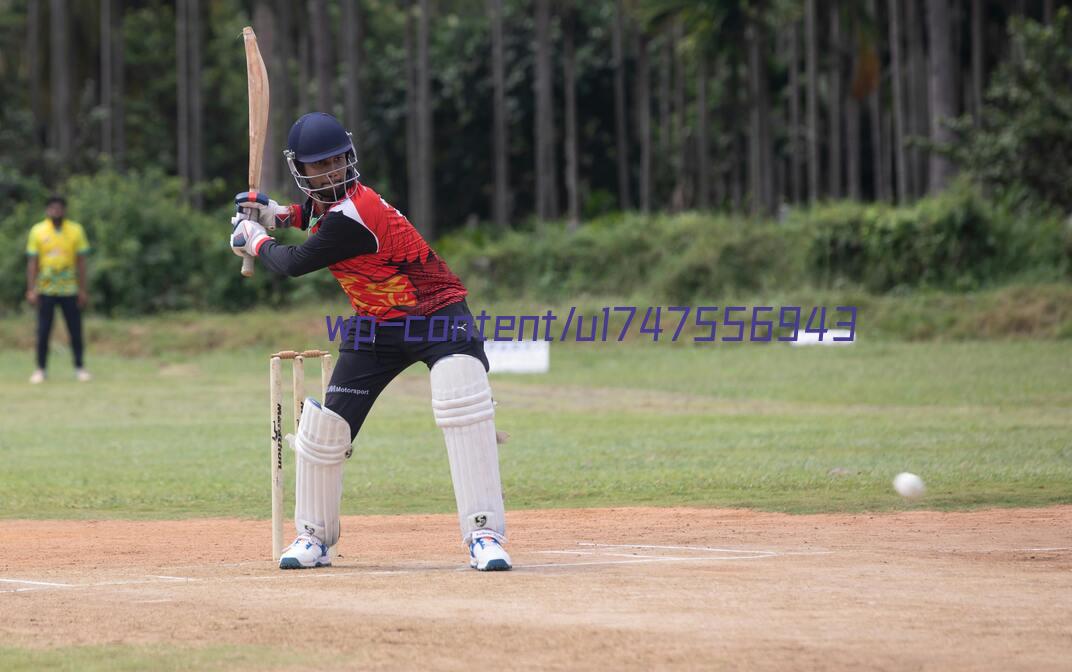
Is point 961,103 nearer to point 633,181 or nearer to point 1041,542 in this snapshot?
point 633,181

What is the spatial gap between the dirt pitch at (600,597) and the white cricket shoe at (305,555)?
156 millimetres

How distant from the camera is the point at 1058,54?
32406 mm

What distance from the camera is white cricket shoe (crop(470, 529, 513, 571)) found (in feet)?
26.4

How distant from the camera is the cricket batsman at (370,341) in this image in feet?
26.9

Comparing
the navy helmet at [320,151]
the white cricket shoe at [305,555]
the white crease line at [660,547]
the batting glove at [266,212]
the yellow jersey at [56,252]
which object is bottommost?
the white crease line at [660,547]

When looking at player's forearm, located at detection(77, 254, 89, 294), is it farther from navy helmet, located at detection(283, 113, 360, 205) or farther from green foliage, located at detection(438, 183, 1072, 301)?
navy helmet, located at detection(283, 113, 360, 205)

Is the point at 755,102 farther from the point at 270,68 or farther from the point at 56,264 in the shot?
the point at 56,264

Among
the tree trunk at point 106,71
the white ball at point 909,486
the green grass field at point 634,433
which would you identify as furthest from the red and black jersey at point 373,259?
the tree trunk at point 106,71

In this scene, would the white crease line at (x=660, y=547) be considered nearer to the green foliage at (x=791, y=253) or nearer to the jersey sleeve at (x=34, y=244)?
the jersey sleeve at (x=34, y=244)

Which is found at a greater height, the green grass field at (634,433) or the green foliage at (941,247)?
the green foliage at (941,247)

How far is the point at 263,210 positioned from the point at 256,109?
0.58 m

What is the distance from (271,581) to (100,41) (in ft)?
189

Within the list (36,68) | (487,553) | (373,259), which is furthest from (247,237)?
(36,68)

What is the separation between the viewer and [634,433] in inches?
689
